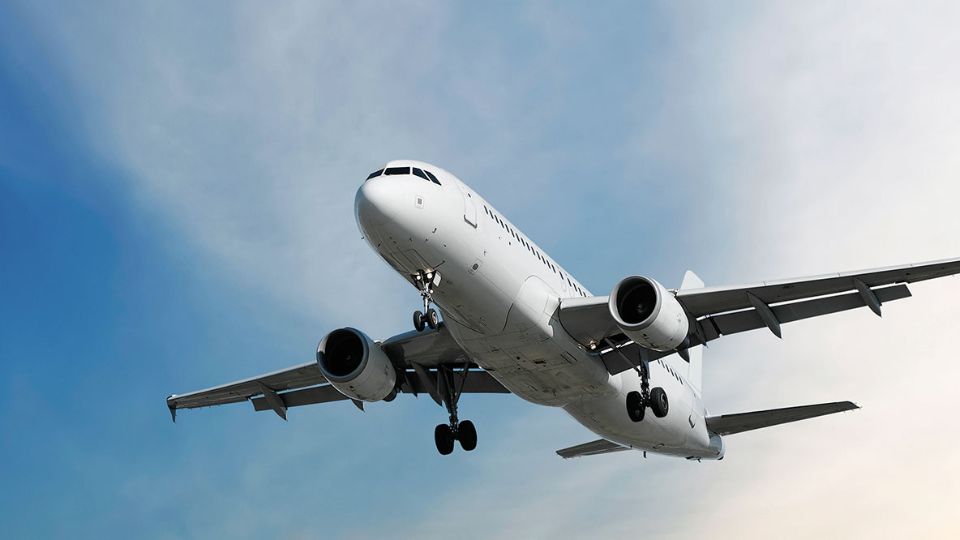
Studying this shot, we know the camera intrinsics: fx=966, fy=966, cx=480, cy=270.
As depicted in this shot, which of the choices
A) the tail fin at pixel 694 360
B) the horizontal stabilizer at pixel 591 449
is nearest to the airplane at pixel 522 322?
the horizontal stabilizer at pixel 591 449

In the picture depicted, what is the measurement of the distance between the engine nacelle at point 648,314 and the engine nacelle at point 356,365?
6.61m

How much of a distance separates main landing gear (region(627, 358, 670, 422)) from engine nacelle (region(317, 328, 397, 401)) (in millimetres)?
6141

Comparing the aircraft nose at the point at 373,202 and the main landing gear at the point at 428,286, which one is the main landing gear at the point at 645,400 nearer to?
the main landing gear at the point at 428,286

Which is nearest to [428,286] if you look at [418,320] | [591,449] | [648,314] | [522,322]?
[418,320]

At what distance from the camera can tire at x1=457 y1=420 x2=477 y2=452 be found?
25.9 meters

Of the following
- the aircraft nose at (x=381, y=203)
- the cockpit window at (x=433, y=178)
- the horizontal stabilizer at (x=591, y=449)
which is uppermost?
the cockpit window at (x=433, y=178)

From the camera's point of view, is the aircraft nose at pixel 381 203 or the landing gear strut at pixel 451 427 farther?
the landing gear strut at pixel 451 427

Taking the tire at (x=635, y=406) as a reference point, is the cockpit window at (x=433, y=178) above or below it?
above

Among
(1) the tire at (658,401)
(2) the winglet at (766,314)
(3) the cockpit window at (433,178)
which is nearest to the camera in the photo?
(3) the cockpit window at (433,178)

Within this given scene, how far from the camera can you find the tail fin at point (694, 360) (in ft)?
108

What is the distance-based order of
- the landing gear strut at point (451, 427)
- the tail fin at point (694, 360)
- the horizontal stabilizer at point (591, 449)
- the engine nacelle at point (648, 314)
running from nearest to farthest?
the engine nacelle at point (648, 314) → the landing gear strut at point (451, 427) → the horizontal stabilizer at point (591, 449) → the tail fin at point (694, 360)

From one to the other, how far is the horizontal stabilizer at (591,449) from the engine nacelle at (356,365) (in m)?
8.78

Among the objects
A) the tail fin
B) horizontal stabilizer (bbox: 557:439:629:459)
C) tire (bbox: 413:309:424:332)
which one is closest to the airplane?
tire (bbox: 413:309:424:332)

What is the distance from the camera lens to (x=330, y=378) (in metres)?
24.0
